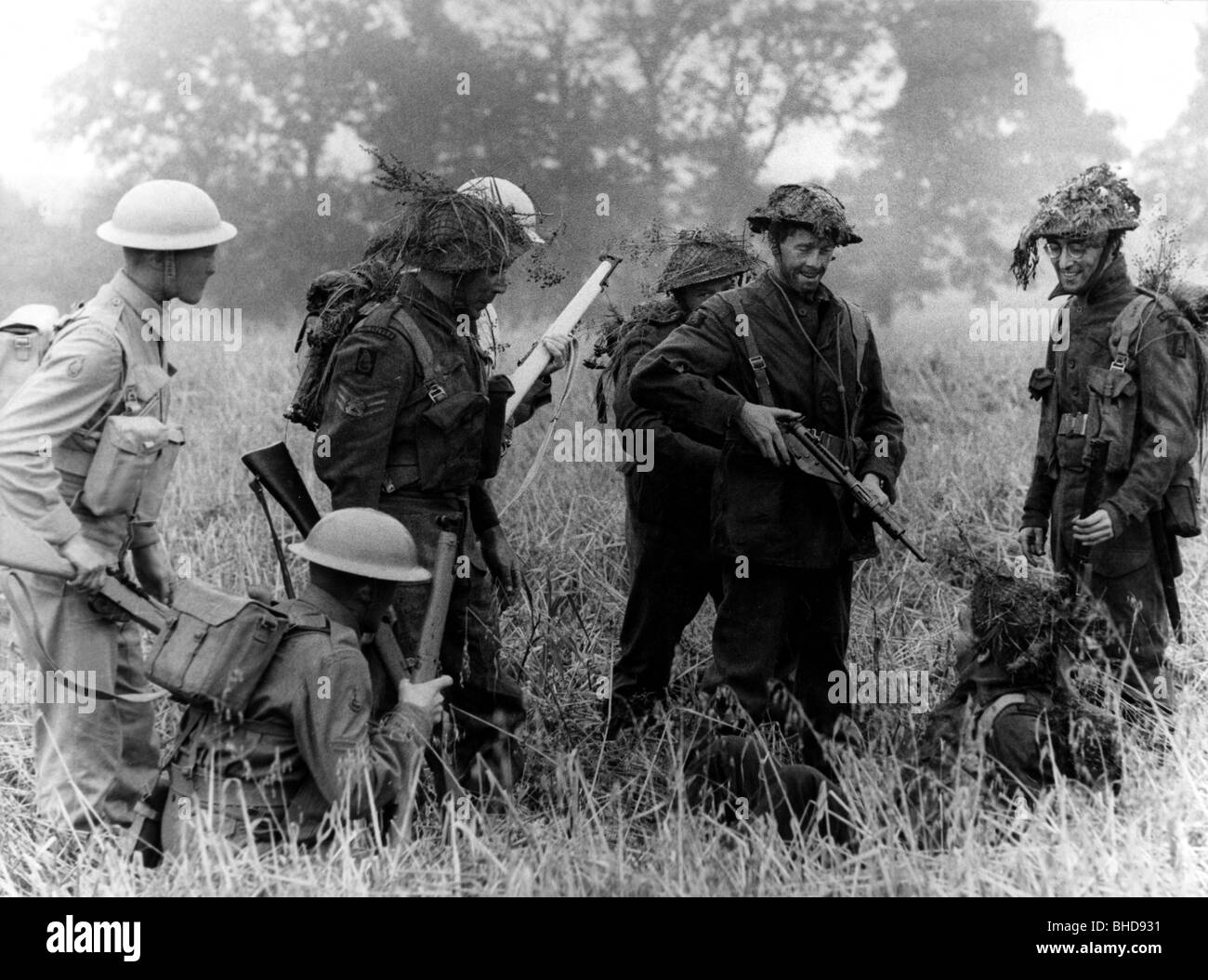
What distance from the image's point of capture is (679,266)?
602 centimetres

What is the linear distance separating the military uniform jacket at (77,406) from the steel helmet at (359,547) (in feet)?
2.35

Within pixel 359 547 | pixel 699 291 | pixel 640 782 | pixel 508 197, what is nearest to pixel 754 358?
pixel 699 291

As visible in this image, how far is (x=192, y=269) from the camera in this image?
14.2ft

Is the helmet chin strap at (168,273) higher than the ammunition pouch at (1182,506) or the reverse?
higher

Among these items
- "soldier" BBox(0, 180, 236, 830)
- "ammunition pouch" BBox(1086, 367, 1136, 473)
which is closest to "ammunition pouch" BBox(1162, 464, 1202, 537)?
"ammunition pouch" BBox(1086, 367, 1136, 473)

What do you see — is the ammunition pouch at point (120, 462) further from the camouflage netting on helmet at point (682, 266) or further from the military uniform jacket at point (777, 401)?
the camouflage netting on helmet at point (682, 266)

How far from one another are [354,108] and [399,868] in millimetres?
7036

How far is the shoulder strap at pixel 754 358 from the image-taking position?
492cm

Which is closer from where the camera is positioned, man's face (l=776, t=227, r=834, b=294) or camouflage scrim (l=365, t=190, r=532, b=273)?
camouflage scrim (l=365, t=190, r=532, b=273)

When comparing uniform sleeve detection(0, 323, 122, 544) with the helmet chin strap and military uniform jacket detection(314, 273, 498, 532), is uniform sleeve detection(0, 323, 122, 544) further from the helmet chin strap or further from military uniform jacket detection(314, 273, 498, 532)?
military uniform jacket detection(314, 273, 498, 532)

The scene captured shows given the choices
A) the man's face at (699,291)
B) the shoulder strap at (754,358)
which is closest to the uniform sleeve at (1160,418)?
Result: the shoulder strap at (754,358)

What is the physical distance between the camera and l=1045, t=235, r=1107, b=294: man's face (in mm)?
5168

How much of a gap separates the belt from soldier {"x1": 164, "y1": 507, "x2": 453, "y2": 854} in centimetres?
264

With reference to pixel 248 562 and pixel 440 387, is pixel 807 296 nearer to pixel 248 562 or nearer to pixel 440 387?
pixel 440 387
